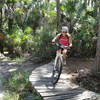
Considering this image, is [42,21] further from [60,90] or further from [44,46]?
Answer: [60,90]

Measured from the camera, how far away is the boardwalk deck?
573 centimetres

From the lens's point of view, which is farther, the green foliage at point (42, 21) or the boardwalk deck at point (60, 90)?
the green foliage at point (42, 21)

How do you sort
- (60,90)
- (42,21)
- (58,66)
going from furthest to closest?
(42,21) → (58,66) → (60,90)

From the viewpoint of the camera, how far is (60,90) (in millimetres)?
6082

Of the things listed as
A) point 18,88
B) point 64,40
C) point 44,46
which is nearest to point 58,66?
point 64,40

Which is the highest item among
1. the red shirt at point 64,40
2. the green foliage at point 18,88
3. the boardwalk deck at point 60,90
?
the red shirt at point 64,40

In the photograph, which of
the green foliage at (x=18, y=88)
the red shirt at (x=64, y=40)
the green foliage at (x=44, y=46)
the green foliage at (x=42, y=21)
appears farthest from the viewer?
the green foliage at (x=42, y=21)

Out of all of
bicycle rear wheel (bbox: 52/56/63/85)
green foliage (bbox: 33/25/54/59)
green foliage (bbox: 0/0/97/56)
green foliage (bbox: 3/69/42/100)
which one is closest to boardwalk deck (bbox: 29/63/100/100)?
bicycle rear wheel (bbox: 52/56/63/85)

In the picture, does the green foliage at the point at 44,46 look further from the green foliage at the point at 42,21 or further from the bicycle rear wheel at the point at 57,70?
the bicycle rear wheel at the point at 57,70

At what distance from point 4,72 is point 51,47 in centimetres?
215

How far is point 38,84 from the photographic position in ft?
21.3

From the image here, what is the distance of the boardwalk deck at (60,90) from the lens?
18.8ft

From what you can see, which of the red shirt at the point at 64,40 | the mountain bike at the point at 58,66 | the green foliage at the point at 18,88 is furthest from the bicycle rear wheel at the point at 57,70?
the green foliage at the point at 18,88

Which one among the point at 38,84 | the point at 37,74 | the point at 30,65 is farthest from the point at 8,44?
the point at 38,84
